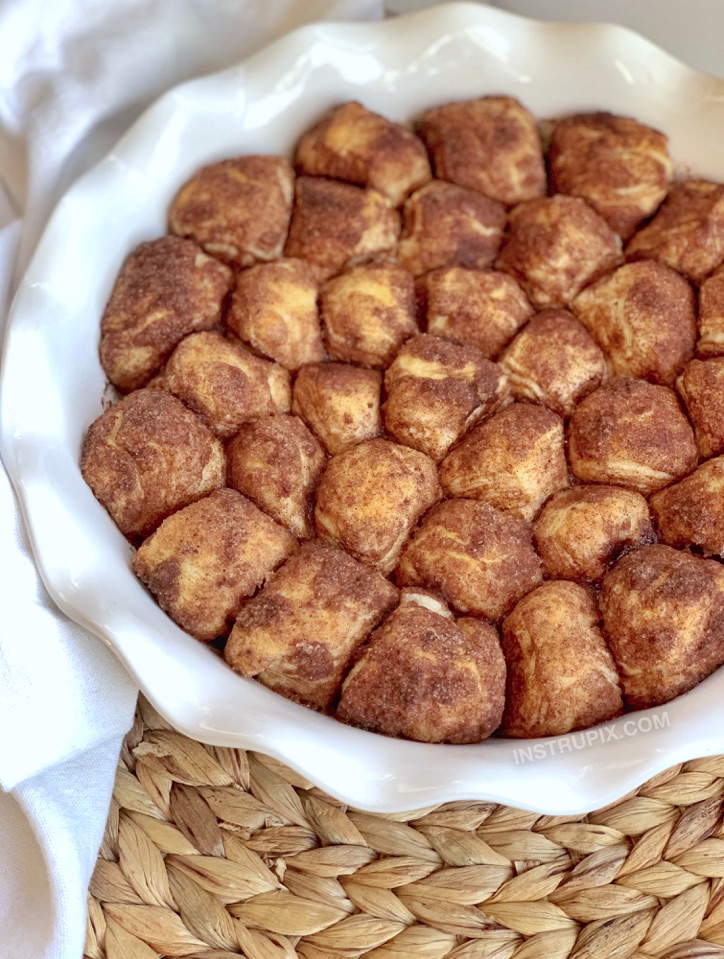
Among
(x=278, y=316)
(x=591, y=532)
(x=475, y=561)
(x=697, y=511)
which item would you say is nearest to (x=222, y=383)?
(x=278, y=316)

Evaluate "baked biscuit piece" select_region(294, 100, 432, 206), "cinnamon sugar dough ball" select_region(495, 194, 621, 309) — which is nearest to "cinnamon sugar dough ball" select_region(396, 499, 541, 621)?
"cinnamon sugar dough ball" select_region(495, 194, 621, 309)

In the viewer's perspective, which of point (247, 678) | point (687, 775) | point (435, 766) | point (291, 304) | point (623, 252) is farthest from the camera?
point (623, 252)

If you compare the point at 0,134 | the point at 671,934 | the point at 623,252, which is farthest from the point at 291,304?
the point at 671,934

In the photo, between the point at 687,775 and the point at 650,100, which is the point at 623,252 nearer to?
the point at 650,100

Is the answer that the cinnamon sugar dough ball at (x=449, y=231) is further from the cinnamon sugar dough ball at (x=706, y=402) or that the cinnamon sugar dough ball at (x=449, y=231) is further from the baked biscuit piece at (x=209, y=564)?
the baked biscuit piece at (x=209, y=564)

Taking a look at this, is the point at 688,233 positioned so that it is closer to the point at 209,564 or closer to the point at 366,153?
the point at 366,153

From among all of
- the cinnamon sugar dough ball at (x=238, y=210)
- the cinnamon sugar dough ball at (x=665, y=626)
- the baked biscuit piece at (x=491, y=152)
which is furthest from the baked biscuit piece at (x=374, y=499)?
the baked biscuit piece at (x=491, y=152)
